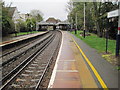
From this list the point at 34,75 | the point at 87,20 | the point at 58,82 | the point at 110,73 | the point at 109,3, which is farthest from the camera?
the point at 87,20

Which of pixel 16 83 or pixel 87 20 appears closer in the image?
pixel 16 83

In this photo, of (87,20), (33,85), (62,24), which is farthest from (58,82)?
(62,24)

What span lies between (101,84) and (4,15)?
30.2 metres

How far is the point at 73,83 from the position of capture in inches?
267

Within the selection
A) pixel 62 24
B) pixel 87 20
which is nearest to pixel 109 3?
pixel 87 20

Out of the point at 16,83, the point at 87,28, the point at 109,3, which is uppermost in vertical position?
the point at 109,3

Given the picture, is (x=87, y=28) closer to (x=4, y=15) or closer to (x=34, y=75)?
(x=4, y=15)

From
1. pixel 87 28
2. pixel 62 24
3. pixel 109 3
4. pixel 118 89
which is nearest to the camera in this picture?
pixel 118 89

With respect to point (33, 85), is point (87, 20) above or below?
above

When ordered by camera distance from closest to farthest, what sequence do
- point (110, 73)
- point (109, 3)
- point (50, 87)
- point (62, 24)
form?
point (50, 87)
point (110, 73)
point (109, 3)
point (62, 24)

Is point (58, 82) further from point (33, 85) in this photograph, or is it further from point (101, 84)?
point (101, 84)

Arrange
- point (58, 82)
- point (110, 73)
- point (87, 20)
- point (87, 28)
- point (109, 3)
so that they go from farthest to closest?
point (87, 28) → point (87, 20) → point (109, 3) → point (110, 73) → point (58, 82)

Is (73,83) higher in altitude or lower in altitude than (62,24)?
lower

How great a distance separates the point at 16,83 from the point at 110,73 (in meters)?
4.28
